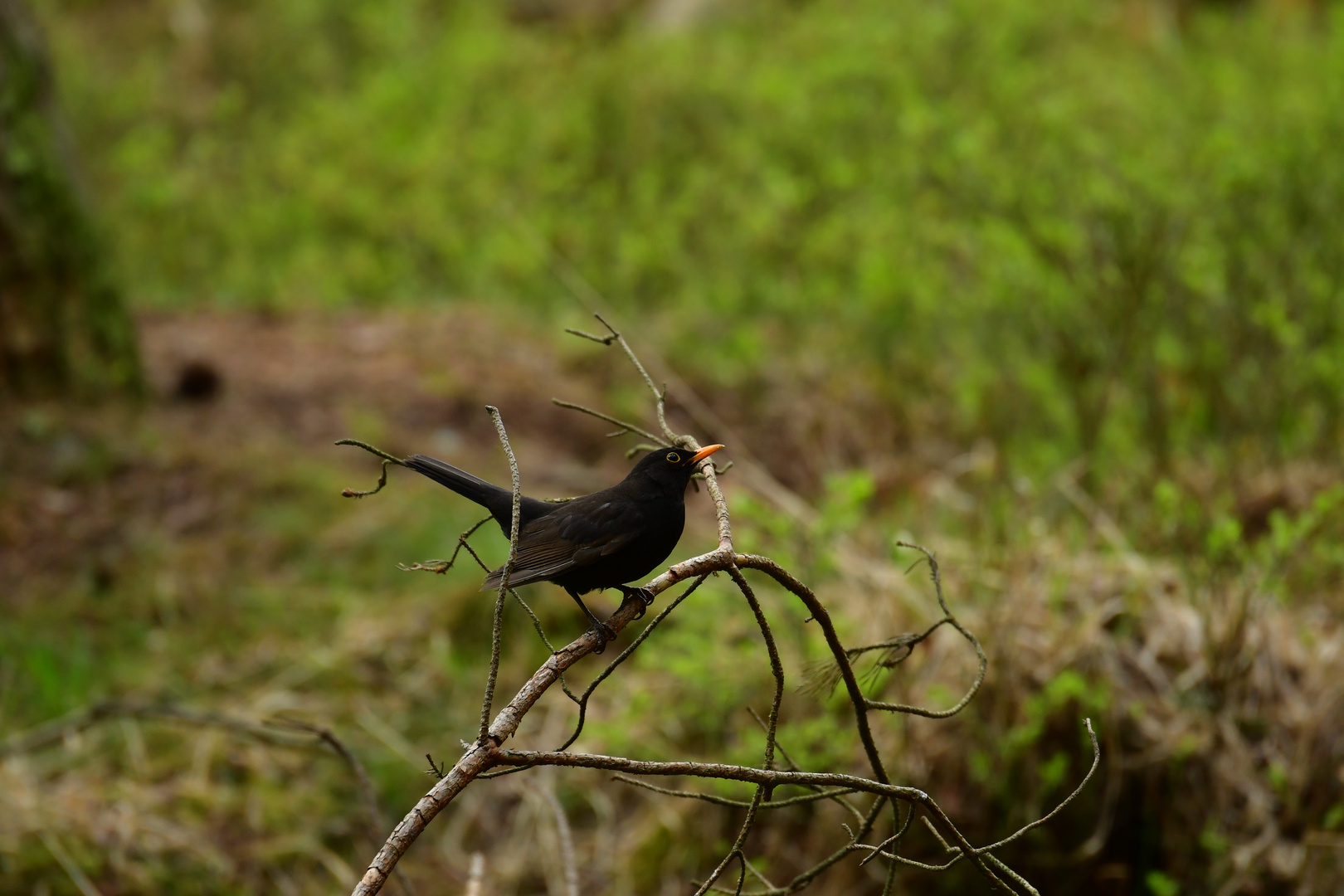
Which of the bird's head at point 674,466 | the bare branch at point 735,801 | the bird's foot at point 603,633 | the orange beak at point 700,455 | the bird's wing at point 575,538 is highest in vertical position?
the orange beak at point 700,455

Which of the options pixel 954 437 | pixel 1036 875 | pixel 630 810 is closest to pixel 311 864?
pixel 630 810

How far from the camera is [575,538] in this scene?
218 cm

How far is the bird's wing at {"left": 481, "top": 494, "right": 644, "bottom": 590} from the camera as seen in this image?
2.11m

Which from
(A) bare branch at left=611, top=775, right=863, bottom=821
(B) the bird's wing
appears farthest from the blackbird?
(A) bare branch at left=611, top=775, right=863, bottom=821

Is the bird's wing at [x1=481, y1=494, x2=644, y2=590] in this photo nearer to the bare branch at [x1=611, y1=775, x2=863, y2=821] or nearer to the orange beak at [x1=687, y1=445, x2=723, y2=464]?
the orange beak at [x1=687, y1=445, x2=723, y2=464]

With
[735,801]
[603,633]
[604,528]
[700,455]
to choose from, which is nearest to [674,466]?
[700,455]

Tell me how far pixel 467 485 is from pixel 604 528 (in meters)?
0.29

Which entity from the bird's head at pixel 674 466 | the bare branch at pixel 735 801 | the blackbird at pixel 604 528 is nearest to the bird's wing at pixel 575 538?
the blackbird at pixel 604 528

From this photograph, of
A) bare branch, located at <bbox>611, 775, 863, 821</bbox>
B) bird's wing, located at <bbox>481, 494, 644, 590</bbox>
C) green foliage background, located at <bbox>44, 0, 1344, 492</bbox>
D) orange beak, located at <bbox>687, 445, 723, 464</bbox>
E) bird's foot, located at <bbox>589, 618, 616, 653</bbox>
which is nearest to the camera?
bare branch, located at <bbox>611, 775, 863, 821</bbox>

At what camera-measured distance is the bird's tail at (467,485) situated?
213cm

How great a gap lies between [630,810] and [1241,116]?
620cm

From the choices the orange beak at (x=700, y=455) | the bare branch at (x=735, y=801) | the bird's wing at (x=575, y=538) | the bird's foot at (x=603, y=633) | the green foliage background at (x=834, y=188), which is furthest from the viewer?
the green foliage background at (x=834, y=188)

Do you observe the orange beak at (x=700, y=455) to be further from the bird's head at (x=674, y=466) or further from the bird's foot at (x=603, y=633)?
the bird's foot at (x=603, y=633)

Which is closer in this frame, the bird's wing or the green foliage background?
the bird's wing
